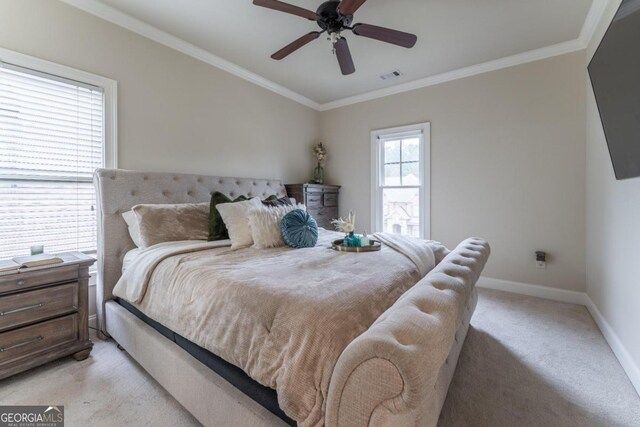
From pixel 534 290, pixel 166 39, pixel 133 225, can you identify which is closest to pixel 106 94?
pixel 166 39

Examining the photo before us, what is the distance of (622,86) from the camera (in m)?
1.58

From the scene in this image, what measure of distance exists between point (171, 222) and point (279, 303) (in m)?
1.64

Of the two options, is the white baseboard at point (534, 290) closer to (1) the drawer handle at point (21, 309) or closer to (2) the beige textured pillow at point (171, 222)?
(2) the beige textured pillow at point (171, 222)

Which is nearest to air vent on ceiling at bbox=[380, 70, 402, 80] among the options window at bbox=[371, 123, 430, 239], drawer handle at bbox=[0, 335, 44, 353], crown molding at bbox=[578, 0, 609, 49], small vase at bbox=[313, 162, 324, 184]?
window at bbox=[371, 123, 430, 239]

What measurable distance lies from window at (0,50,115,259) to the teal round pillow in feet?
5.39

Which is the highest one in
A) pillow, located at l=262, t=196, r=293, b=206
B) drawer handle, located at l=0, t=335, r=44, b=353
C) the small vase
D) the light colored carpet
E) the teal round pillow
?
the small vase

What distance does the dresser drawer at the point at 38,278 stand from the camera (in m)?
1.64

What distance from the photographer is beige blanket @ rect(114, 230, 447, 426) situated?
0.94m

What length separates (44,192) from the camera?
2154 mm

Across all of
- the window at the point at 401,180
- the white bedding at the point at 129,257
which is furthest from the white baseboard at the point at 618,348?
the white bedding at the point at 129,257

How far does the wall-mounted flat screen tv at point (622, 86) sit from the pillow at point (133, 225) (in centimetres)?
328

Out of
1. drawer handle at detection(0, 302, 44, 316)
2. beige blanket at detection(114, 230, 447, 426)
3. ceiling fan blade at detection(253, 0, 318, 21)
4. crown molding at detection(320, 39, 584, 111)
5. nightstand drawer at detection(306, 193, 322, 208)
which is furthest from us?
nightstand drawer at detection(306, 193, 322, 208)

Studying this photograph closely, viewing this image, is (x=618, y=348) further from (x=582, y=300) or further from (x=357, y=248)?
(x=357, y=248)

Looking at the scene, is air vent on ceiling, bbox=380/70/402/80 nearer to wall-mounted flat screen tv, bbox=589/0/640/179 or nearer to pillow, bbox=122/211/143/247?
wall-mounted flat screen tv, bbox=589/0/640/179
